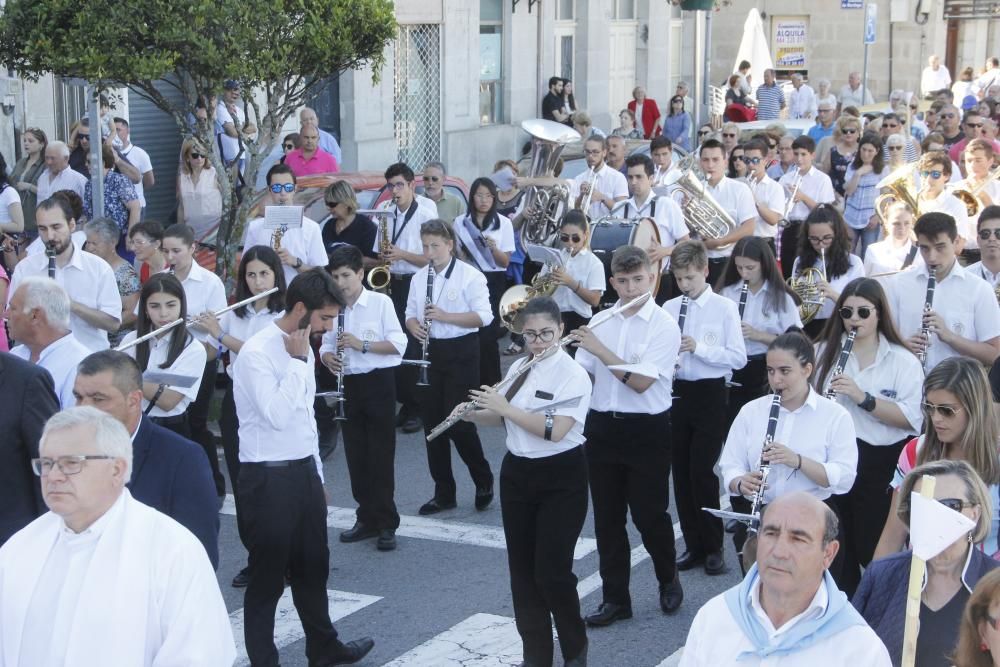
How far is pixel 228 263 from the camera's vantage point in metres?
12.0

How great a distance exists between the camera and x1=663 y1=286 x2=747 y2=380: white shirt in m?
8.07

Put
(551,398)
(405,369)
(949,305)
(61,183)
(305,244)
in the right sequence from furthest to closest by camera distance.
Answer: (61,183)
(405,369)
(305,244)
(949,305)
(551,398)

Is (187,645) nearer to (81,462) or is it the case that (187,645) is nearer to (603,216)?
(81,462)

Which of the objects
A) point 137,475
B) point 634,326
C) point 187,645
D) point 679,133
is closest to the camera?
point 187,645

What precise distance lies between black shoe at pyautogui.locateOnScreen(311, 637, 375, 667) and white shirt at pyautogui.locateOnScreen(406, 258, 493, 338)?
9.69 feet

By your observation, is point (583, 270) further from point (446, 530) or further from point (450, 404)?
point (446, 530)

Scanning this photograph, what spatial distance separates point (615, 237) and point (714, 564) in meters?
4.45

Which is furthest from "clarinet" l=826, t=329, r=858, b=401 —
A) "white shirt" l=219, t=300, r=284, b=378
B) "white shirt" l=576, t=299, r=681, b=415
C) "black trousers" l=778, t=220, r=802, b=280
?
"white shirt" l=219, t=300, r=284, b=378

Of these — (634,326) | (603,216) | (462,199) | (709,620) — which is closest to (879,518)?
(634,326)

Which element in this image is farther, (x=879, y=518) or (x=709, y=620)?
(x=879, y=518)

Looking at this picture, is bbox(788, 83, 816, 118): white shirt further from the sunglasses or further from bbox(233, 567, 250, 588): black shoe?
the sunglasses

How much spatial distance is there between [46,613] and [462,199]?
31.6 feet

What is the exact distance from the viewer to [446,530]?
896cm

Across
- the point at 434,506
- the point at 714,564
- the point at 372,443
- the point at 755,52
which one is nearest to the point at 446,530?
the point at 434,506
